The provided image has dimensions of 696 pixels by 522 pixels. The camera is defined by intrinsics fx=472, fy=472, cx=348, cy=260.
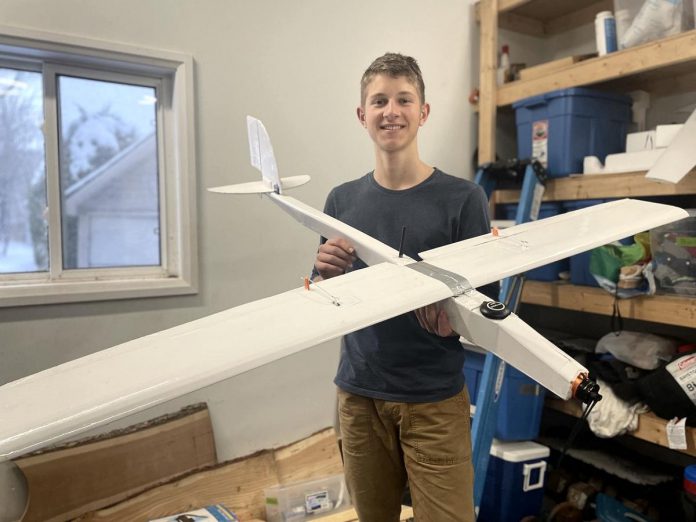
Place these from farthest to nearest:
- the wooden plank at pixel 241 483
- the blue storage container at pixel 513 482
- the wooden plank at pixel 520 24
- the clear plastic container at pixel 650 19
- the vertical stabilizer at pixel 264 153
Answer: the wooden plank at pixel 520 24
the blue storage container at pixel 513 482
the clear plastic container at pixel 650 19
the wooden plank at pixel 241 483
the vertical stabilizer at pixel 264 153

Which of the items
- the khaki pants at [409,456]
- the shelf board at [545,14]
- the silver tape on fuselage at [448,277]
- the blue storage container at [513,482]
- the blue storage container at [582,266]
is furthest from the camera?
the shelf board at [545,14]

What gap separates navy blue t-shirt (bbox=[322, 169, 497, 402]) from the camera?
1073 millimetres

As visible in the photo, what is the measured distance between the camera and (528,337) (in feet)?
2.63

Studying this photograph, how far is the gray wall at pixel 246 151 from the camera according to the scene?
1585 mm

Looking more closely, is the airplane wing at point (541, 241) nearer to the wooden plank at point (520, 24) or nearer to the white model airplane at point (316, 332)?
the white model airplane at point (316, 332)

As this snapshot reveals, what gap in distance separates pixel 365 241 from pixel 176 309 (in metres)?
0.98

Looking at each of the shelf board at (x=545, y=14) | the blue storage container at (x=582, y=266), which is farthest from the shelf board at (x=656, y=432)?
the shelf board at (x=545, y=14)

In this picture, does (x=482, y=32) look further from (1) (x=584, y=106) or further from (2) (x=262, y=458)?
(2) (x=262, y=458)

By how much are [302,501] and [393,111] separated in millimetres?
1442

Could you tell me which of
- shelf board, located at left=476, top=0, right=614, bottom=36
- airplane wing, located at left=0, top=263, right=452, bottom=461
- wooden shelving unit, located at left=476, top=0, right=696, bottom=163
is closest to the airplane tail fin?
airplane wing, located at left=0, top=263, right=452, bottom=461

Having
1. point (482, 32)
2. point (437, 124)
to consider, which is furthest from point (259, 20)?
point (482, 32)

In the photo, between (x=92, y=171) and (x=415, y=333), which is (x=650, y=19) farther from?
(x=92, y=171)

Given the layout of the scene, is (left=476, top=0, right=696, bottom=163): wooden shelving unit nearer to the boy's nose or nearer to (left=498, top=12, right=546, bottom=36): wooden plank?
(left=498, top=12, right=546, bottom=36): wooden plank

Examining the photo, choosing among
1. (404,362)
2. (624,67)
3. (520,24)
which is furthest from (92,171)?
(520,24)
